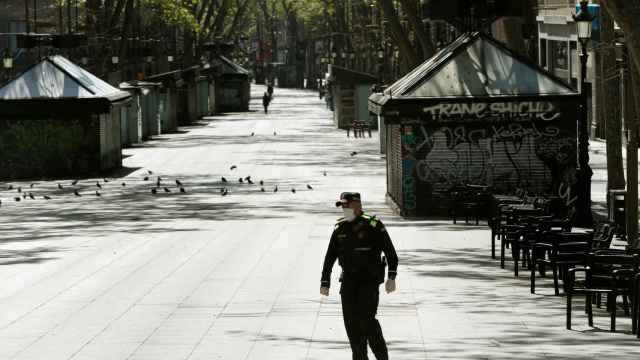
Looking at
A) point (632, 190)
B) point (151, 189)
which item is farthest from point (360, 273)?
point (151, 189)

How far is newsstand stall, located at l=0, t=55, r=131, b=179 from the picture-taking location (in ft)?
158

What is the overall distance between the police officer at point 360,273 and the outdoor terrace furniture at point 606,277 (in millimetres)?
3810

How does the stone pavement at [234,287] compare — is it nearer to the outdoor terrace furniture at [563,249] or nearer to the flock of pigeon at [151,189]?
the flock of pigeon at [151,189]

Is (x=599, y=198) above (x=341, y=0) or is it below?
below

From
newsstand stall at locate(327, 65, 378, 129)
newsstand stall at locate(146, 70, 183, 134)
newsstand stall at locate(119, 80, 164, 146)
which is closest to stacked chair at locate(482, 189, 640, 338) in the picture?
newsstand stall at locate(119, 80, 164, 146)

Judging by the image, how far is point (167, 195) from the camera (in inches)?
1626

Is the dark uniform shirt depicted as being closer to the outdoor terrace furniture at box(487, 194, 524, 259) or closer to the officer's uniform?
the officer's uniform

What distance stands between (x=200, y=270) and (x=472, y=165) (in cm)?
1122

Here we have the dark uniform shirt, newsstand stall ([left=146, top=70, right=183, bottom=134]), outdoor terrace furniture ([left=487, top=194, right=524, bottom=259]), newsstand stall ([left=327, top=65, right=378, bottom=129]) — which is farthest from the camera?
newsstand stall ([left=146, top=70, right=183, bottom=134])

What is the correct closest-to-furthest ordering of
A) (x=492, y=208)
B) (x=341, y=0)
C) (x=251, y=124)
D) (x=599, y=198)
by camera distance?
(x=492, y=208) < (x=599, y=198) < (x=251, y=124) < (x=341, y=0)

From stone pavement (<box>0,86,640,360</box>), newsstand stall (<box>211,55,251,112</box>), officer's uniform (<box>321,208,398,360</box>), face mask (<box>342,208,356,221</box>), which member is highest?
newsstand stall (<box>211,55,251,112</box>)

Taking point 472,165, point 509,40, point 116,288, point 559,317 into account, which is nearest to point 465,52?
point 472,165

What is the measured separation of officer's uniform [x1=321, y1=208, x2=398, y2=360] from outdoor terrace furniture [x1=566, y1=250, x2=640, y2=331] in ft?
12.5

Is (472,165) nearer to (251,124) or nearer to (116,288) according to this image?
(116,288)
